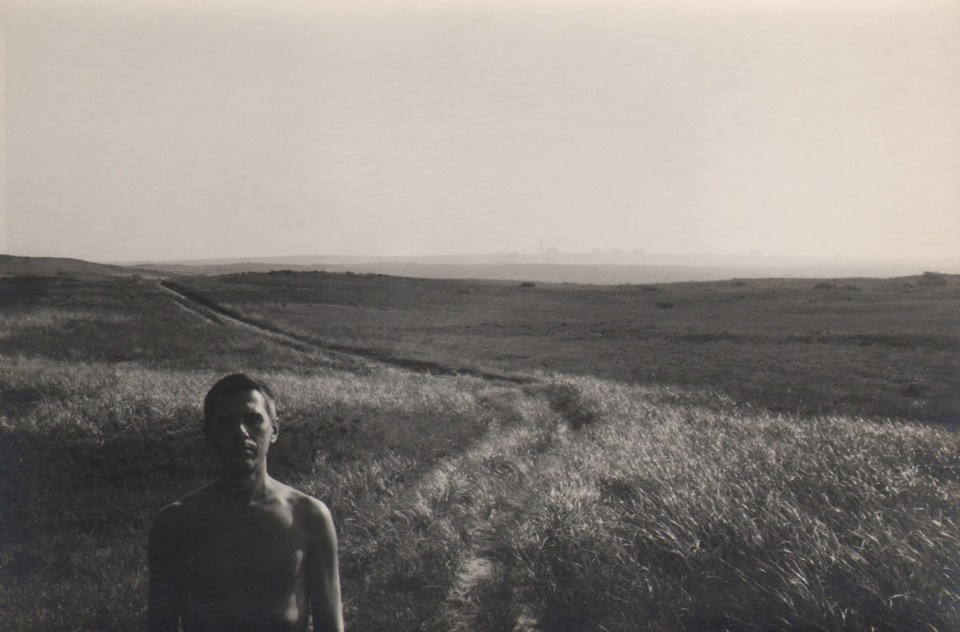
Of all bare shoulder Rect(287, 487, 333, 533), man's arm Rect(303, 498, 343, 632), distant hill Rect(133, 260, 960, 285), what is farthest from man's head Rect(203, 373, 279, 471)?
distant hill Rect(133, 260, 960, 285)

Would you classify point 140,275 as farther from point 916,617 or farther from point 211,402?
point 916,617

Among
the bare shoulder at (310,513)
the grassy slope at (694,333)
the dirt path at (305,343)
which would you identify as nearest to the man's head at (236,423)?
the bare shoulder at (310,513)

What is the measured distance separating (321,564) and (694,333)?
15.7m

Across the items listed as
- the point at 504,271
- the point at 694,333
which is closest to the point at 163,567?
the point at 694,333

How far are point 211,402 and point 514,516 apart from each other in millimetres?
4130

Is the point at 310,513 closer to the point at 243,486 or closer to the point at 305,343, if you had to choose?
the point at 243,486

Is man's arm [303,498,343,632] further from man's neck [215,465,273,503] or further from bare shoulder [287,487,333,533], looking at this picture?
man's neck [215,465,273,503]

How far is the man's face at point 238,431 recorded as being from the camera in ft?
9.52

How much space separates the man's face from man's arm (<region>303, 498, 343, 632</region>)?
373 millimetres

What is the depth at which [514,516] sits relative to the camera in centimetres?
631

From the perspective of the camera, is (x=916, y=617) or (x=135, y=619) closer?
(x=916, y=617)

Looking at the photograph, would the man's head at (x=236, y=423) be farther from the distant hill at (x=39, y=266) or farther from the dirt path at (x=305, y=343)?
the dirt path at (x=305, y=343)

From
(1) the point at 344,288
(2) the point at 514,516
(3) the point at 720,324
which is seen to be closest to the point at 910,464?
(2) the point at 514,516

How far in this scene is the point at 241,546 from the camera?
2.99 m
